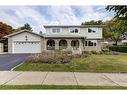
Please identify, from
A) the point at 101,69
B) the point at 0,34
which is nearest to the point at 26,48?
the point at 0,34

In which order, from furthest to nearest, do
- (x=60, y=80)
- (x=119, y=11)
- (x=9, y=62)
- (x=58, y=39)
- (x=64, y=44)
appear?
(x=64, y=44) → (x=58, y=39) → (x=9, y=62) → (x=119, y=11) → (x=60, y=80)

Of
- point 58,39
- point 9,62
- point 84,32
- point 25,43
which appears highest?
point 84,32

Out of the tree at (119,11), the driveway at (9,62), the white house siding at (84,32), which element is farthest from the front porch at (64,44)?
the tree at (119,11)

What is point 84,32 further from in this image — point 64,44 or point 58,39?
point 58,39

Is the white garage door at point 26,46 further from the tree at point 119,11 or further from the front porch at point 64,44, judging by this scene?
the tree at point 119,11

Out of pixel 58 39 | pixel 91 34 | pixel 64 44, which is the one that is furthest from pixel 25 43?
pixel 91 34

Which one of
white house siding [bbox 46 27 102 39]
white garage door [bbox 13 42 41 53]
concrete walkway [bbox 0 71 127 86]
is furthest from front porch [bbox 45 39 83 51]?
concrete walkway [bbox 0 71 127 86]

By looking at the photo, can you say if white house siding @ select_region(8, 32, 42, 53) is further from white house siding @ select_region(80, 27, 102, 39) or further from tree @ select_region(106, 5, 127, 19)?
tree @ select_region(106, 5, 127, 19)

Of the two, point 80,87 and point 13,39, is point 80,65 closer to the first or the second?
point 80,87

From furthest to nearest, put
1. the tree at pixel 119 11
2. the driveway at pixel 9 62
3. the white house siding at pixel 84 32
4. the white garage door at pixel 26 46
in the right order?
1. the white house siding at pixel 84 32
2. the white garage door at pixel 26 46
3. the tree at pixel 119 11
4. the driveway at pixel 9 62

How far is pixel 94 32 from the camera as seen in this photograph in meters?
39.1

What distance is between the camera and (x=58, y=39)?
3684 centimetres

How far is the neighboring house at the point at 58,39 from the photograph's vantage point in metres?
36.4
